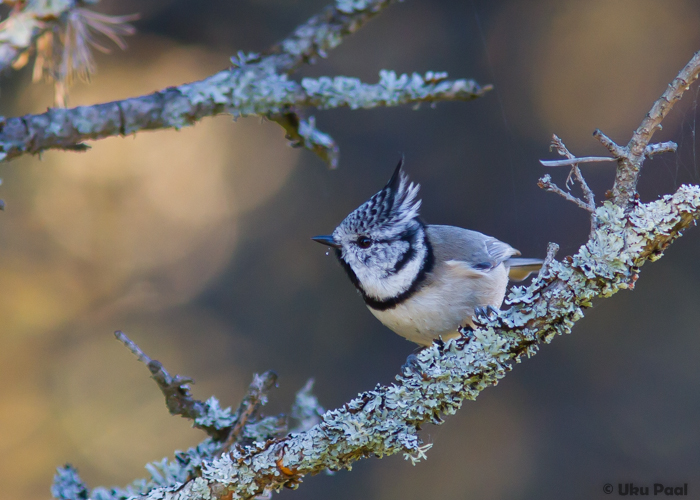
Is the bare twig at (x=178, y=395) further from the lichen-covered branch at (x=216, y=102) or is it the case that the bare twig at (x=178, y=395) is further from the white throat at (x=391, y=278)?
the white throat at (x=391, y=278)

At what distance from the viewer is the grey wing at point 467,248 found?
2.51m

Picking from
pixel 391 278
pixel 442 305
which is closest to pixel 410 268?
pixel 391 278

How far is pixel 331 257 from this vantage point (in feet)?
12.6

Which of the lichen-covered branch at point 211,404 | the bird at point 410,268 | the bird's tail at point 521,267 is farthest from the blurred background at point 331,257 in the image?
the lichen-covered branch at point 211,404

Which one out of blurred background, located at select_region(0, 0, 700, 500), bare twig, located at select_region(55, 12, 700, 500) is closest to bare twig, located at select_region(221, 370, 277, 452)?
bare twig, located at select_region(55, 12, 700, 500)

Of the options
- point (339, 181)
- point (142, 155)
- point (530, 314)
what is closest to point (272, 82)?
point (530, 314)

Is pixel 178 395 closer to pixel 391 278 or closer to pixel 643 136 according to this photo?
pixel 391 278

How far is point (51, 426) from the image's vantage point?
3932 mm

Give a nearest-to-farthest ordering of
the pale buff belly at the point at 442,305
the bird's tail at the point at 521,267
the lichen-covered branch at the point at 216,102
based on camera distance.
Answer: the lichen-covered branch at the point at 216,102
the pale buff belly at the point at 442,305
the bird's tail at the point at 521,267

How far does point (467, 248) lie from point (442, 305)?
379 mm

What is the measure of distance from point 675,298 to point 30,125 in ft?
11.2

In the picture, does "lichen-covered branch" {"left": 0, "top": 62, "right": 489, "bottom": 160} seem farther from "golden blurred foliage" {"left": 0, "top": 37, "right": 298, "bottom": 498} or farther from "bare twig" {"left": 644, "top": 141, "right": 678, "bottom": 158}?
"golden blurred foliage" {"left": 0, "top": 37, "right": 298, "bottom": 498}

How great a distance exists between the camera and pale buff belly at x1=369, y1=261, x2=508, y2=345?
2.31m

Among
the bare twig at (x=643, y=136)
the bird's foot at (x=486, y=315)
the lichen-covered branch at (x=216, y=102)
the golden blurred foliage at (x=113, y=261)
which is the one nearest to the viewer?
the bare twig at (x=643, y=136)
